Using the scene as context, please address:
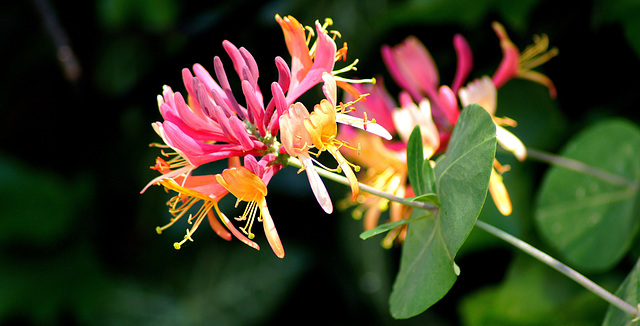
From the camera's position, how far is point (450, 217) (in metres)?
0.40

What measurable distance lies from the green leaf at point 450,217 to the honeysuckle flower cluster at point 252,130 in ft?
0.21

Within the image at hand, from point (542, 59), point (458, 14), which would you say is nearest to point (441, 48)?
point (458, 14)

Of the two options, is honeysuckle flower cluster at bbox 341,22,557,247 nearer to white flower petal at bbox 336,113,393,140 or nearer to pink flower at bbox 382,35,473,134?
pink flower at bbox 382,35,473,134

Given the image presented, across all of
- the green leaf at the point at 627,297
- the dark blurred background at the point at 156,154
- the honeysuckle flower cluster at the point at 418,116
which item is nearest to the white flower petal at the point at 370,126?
the honeysuckle flower cluster at the point at 418,116

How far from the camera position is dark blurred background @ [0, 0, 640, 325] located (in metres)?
0.92

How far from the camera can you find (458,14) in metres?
0.93

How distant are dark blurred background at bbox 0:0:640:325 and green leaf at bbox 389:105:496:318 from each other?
0.43 metres

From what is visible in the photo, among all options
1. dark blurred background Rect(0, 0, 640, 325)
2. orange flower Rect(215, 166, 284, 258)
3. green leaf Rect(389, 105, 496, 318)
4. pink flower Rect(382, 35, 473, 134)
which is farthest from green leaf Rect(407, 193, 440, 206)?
dark blurred background Rect(0, 0, 640, 325)

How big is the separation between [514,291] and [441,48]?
490 mm

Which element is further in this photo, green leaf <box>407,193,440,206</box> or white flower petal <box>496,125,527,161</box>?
white flower petal <box>496,125,527,161</box>

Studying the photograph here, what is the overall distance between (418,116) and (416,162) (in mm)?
113

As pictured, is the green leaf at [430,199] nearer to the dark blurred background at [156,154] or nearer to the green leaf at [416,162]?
the green leaf at [416,162]

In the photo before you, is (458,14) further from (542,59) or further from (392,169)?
(392,169)

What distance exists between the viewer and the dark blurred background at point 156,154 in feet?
3.03
